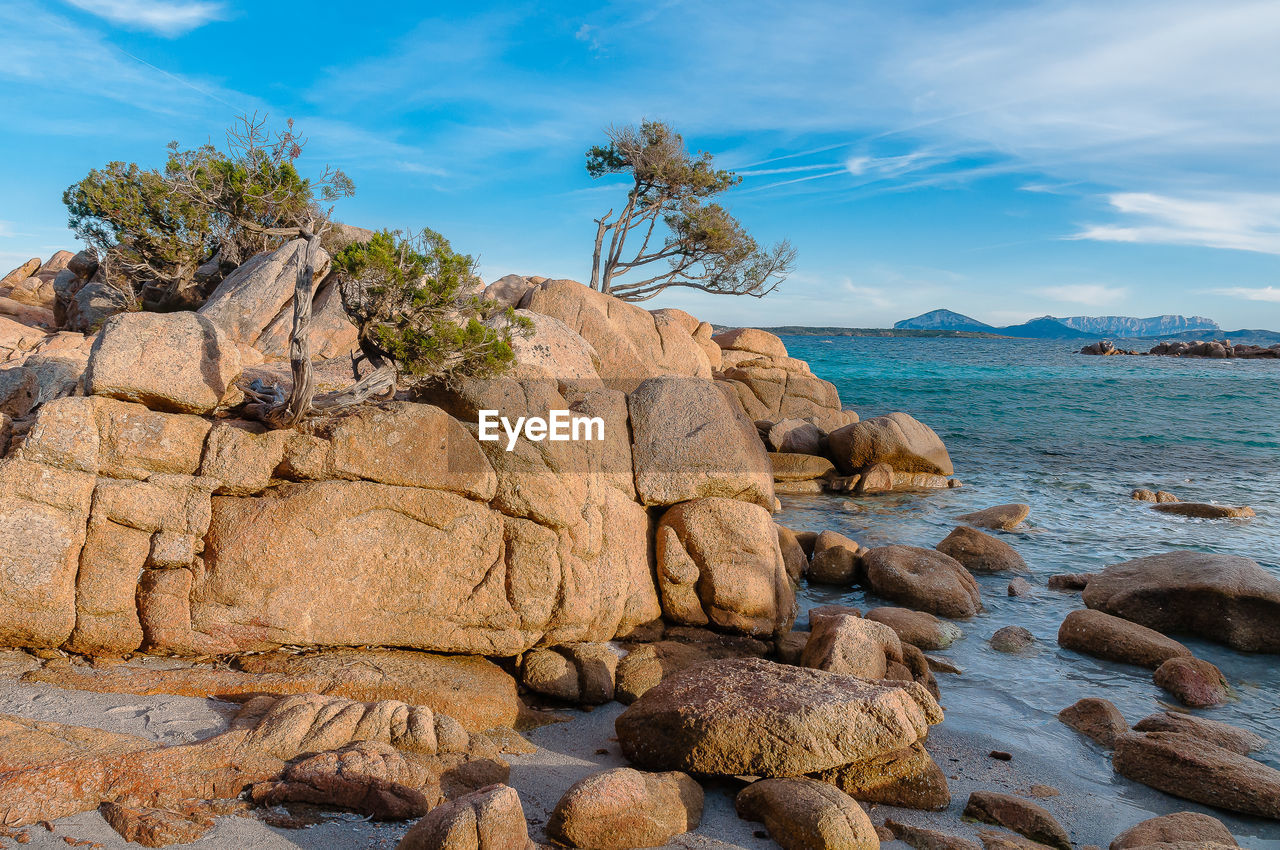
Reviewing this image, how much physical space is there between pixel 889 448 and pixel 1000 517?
546 cm

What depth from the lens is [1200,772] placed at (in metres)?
7.59

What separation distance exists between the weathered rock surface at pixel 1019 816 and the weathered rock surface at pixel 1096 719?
2464mm

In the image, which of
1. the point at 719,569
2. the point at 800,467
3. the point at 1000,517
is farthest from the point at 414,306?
the point at 800,467

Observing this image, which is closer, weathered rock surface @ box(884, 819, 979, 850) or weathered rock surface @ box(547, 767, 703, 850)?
weathered rock surface @ box(547, 767, 703, 850)

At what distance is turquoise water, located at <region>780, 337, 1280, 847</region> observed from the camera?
9.28 meters

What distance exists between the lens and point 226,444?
26.9 feet

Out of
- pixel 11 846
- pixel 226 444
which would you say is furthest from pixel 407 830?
pixel 226 444

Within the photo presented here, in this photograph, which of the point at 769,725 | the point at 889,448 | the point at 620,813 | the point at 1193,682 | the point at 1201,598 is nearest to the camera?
the point at 620,813

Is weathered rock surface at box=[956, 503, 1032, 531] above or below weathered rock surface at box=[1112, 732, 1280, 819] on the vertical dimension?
above

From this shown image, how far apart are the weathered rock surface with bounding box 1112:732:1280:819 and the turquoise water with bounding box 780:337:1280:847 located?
0.51 ft

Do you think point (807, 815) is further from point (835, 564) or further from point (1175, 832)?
point (835, 564)

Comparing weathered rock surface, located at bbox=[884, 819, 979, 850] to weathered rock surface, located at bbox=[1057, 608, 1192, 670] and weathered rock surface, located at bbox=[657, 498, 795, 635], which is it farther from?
weathered rock surface, located at bbox=[1057, 608, 1192, 670]

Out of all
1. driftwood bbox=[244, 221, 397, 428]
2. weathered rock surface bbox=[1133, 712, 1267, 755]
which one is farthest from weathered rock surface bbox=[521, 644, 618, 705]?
weathered rock surface bbox=[1133, 712, 1267, 755]

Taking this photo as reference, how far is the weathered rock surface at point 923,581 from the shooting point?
13.1m
